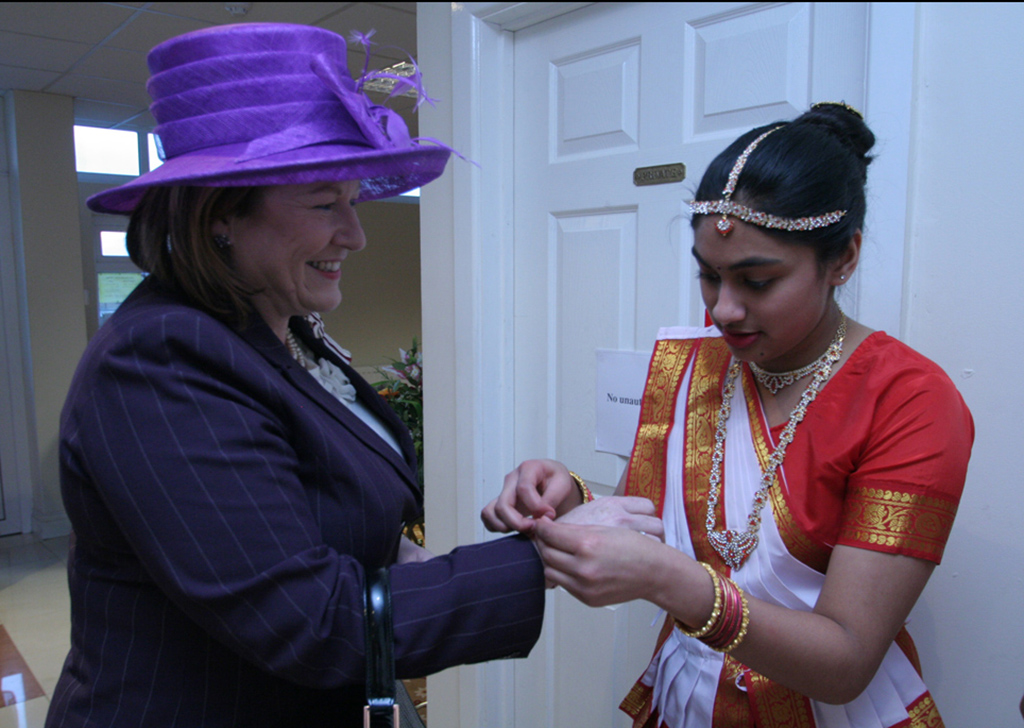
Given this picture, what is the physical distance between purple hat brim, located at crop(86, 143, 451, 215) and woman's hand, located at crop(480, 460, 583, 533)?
1.64 feet

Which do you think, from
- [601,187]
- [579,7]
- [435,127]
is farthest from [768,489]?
[435,127]

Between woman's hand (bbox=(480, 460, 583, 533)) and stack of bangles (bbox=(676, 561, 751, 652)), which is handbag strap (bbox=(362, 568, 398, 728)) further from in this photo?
stack of bangles (bbox=(676, 561, 751, 652))

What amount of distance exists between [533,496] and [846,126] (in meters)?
0.69

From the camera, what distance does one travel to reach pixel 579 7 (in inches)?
68.4

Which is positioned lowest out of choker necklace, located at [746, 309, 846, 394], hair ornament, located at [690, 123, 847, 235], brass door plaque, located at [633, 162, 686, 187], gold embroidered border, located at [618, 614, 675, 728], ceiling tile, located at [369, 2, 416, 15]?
gold embroidered border, located at [618, 614, 675, 728]

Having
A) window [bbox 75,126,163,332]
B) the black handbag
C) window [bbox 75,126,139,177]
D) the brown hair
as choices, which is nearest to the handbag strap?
the black handbag

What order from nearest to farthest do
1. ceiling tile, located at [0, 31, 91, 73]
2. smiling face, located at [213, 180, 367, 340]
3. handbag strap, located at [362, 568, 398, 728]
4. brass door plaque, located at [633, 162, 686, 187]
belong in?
handbag strap, located at [362, 568, 398, 728] → smiling face, located at [213, 180, 367, 340] → brass door plaque, located at [633, 162, 686, 187] → ceiling tile, located at [0, 31, 91, 73]

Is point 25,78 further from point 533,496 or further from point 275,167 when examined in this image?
point 533,496

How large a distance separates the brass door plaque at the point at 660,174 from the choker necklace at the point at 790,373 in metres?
0.59

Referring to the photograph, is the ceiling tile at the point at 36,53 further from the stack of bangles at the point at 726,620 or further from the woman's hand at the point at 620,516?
the stack of bangles at the point at 726,620

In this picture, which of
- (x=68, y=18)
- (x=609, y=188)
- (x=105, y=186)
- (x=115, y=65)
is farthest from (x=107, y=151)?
(x=609, y=188)

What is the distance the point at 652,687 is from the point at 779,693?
248 mm

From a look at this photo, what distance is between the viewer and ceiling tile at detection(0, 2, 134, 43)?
988 mm

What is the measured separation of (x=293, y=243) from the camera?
0.88 meters
